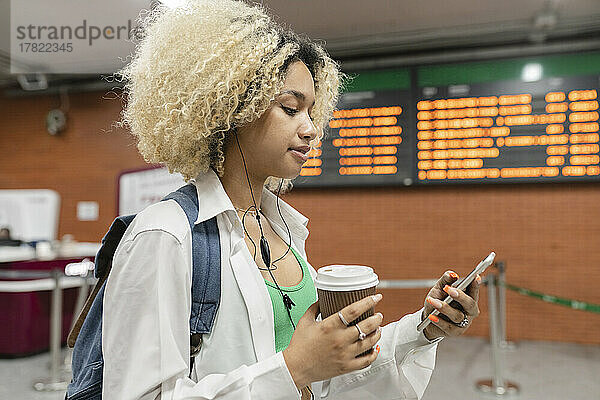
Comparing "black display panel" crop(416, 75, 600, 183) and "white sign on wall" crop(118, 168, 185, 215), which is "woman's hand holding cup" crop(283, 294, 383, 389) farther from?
"black display panel" crop(416, 75, 600, 183)

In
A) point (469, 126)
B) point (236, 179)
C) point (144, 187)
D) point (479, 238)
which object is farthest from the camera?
point (479, 238)

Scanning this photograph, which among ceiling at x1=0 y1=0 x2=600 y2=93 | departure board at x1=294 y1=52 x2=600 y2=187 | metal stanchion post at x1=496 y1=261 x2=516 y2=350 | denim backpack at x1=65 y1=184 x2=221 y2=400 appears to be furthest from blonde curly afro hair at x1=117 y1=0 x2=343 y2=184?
metal stanchion post at x1=496 y1=261 x2=516 y2=350

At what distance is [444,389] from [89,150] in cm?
501

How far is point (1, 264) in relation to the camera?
425 centimetres

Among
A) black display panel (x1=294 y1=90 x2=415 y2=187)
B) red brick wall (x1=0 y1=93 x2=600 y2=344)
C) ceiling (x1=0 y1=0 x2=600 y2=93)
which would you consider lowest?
red brick wall (x1=0 y1=93 x2=600 y2=344)

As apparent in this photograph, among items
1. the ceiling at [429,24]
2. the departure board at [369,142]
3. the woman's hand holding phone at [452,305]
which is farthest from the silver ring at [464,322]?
the departure board at [369,142]

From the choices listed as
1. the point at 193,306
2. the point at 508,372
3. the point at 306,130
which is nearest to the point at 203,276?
the point at 193,306

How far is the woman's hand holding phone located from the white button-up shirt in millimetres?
362

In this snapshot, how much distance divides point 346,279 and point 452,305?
325 millimetres

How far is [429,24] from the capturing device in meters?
4.45

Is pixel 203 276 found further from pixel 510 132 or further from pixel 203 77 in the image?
pixel 510 132

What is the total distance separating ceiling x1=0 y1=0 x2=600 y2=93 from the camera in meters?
4.07

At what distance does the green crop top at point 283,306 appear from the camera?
1.07m

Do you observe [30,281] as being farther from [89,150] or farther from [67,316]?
[89,150]
